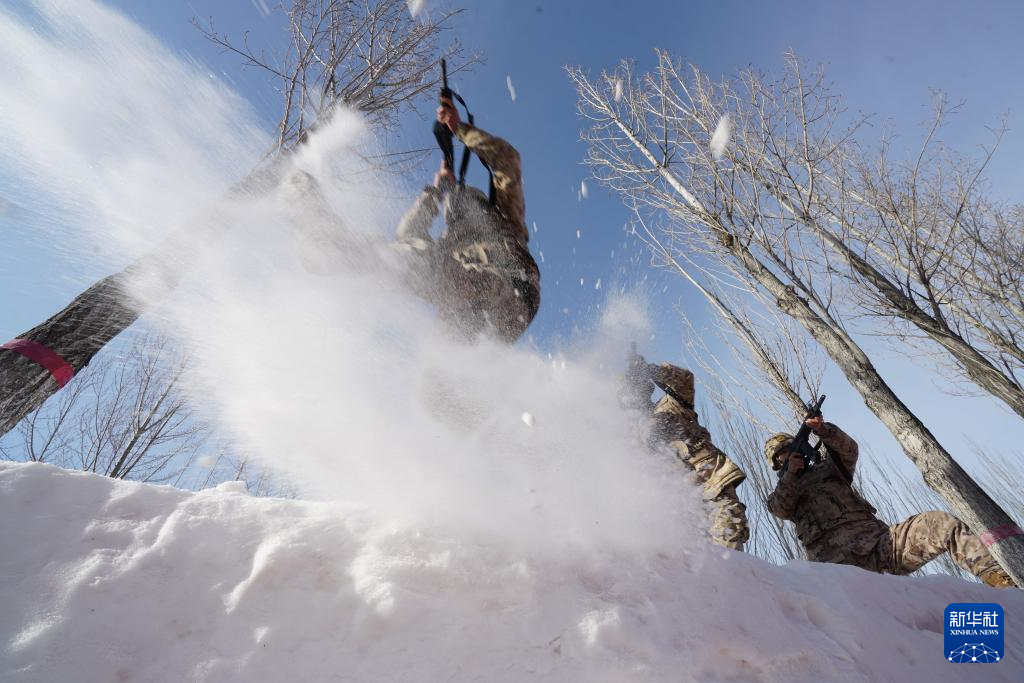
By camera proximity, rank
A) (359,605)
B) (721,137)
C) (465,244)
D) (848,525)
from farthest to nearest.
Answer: (721,137), (848,525), (465,244), (359,605)

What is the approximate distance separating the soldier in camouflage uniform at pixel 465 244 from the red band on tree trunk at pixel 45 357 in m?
1.46

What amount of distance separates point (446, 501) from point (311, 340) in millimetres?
2137

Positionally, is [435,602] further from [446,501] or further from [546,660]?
[446,501]

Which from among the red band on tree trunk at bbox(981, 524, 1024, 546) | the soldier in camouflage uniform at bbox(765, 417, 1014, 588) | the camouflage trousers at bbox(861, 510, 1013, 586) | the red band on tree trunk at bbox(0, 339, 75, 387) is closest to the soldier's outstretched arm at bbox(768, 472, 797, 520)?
the soldier in camouflage uniform at bbox(765, 417, 1014, 588)

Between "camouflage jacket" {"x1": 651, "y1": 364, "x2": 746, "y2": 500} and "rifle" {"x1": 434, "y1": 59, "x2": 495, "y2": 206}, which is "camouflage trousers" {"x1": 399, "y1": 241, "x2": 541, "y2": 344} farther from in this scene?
Result: "camouflage jacket" {"x1": 651, "y1": 364, "x2": 746, "y2": 500}

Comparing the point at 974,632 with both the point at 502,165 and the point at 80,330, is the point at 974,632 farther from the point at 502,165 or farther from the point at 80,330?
the point at 80,330

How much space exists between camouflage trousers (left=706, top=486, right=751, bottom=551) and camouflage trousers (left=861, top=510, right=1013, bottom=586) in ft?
3.53

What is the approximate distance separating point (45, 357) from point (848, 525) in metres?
5.58

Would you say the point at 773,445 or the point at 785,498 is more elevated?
the point at 773,445

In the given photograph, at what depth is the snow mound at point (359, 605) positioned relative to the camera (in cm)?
100

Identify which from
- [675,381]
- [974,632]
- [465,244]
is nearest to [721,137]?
[675,381]

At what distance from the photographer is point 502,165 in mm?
3533

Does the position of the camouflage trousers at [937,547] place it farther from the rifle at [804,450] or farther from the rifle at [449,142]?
the rifle at [449,142]

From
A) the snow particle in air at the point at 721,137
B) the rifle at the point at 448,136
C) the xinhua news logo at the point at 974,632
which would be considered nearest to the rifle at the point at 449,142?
the rifle at the point at 448,136
